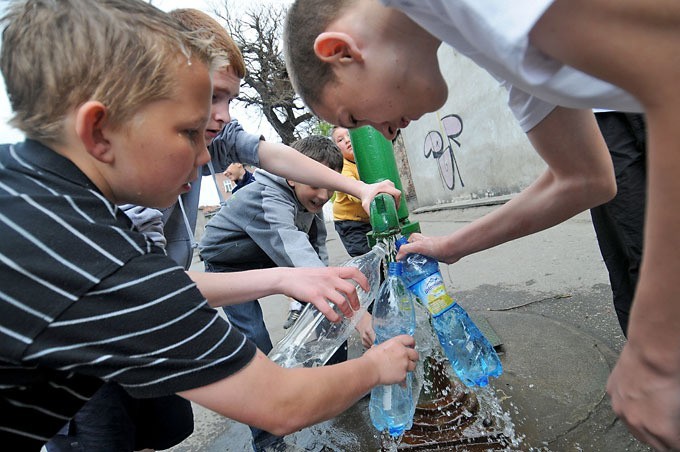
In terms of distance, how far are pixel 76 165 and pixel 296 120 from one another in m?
19.1

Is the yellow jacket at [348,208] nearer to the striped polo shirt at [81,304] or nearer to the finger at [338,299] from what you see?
the finger at [338,299]

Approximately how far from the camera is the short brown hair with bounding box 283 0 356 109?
1.03m

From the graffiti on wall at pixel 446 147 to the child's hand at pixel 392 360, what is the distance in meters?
6.88

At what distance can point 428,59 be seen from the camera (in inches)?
40.1

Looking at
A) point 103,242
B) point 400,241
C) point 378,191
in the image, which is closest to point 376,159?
point 378,191

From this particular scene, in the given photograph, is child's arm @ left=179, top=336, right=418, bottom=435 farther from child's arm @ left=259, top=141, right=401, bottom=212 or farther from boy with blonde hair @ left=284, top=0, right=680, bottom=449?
child's arm @ left=259, top=141, right=401, bottom=212

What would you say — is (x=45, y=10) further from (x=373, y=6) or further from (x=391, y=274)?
(x=391, y=274)

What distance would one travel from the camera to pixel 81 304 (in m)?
0.69

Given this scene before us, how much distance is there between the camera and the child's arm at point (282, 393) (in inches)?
31.5

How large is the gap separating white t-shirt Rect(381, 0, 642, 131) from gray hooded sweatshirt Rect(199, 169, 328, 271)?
4.38 feet

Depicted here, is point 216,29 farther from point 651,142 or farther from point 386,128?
point 651,142

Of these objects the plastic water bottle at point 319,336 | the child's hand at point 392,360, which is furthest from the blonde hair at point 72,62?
the plastic water bottle at point 319,336

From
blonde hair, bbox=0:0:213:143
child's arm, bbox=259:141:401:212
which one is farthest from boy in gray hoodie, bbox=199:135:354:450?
blonde hair, bbox=0:0:213:143

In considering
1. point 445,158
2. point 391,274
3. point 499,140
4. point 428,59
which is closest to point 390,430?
point 391,274
